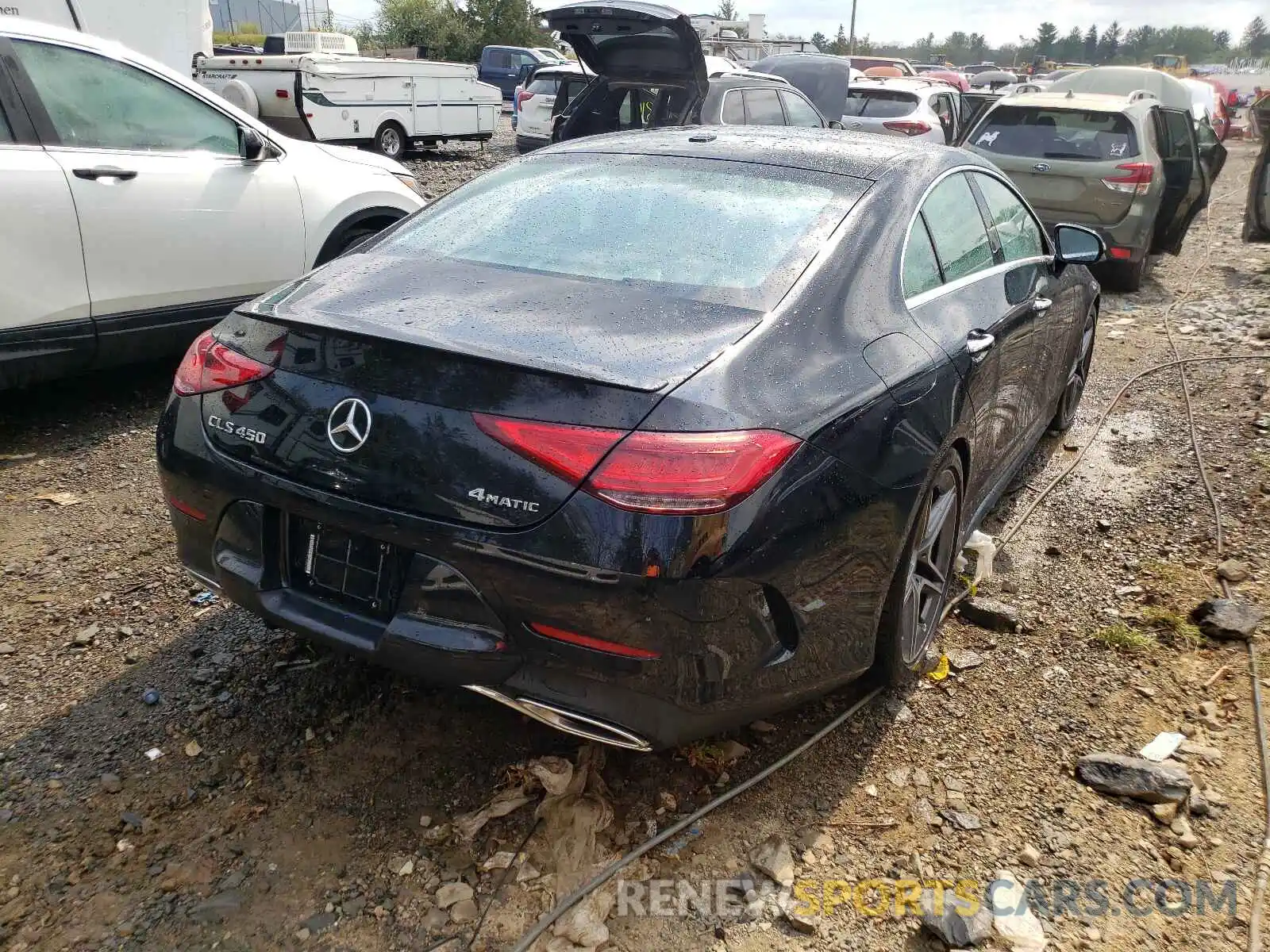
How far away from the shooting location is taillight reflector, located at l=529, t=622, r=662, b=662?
6.63 feet

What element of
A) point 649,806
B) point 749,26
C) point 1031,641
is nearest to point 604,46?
point 1031,641

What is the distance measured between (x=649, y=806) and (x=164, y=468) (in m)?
1.49

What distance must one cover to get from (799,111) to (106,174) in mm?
8461

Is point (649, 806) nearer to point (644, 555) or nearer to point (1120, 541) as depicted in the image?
point (644, 555)

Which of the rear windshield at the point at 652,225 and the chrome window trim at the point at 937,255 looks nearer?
the rear windshield at the point at 652,225

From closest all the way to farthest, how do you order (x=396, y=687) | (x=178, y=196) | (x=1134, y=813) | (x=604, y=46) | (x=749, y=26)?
(x=1134, y=813) < (x=396, y=687) < (x=178, y=196) < (x=604, y=46) < (x=749, y=26)

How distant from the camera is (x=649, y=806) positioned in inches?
98.0

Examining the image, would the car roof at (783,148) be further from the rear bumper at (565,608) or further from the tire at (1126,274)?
the tire at (1126,274)

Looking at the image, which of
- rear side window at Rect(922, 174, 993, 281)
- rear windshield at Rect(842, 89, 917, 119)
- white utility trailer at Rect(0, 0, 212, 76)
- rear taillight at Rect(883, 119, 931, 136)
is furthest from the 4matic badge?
rear windshield at Rect(842, 89, 917, 119)

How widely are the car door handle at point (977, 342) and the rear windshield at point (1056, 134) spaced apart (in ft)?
21.1

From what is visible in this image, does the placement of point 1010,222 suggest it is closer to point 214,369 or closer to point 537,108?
point 214,369

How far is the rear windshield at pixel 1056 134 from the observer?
8406 millimetres

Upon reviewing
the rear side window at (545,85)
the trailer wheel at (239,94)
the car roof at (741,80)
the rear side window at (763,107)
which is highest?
the rear side window at (545,85)

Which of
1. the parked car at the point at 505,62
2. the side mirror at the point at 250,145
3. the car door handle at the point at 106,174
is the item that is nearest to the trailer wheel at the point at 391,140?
the side mirror at the point at 250,145
